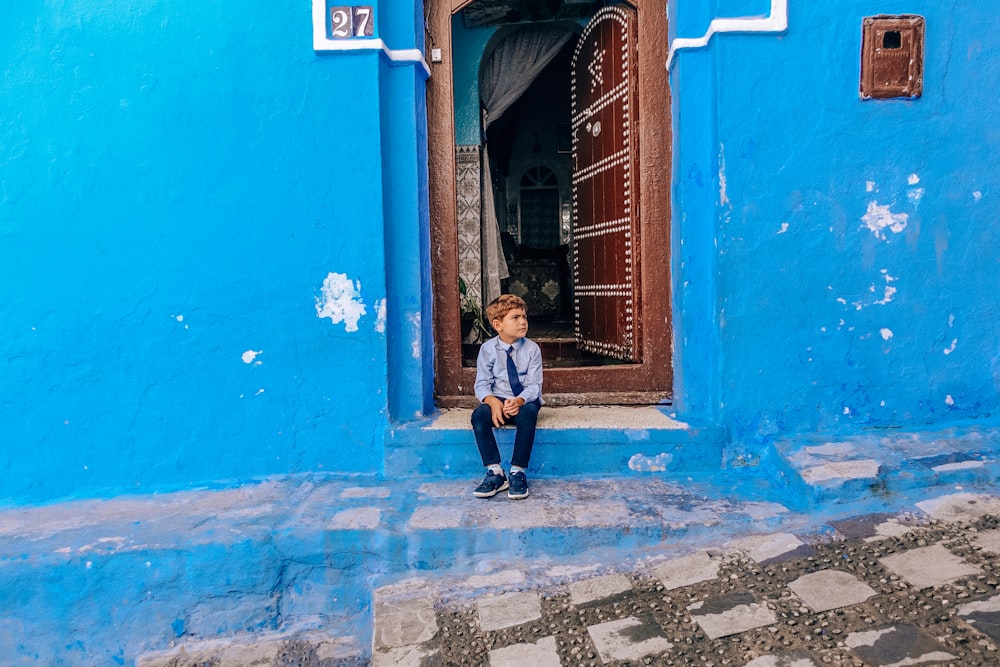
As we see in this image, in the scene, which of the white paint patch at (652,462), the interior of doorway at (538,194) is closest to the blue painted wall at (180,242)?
the white paint patch at (652,462)

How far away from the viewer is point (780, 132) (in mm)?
3475

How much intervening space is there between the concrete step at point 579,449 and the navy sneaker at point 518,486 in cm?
26

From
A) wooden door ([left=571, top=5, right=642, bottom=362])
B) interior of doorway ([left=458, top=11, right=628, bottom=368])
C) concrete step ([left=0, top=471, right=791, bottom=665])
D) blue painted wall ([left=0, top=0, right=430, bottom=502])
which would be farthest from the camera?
interior of doorway ([left=458, top=11, right=628, bottom=368])

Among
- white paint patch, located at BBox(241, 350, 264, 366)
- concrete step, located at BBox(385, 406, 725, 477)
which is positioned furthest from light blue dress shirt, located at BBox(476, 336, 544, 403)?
white paint patch, located at BBox(241, 350, 264, 366)

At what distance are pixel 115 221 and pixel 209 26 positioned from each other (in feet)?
3.67

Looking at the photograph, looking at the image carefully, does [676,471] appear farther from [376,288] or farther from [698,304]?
[376,288]

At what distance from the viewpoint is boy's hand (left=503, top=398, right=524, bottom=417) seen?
3.26 metres

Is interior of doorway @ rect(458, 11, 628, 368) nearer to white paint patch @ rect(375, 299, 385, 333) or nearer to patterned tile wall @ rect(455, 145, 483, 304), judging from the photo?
patterned tile wall @ rect(455, 145, 483, 304)

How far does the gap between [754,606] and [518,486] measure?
1192mm

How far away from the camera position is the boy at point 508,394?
3.23 m

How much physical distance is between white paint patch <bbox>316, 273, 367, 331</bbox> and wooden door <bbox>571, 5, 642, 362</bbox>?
1.61 m

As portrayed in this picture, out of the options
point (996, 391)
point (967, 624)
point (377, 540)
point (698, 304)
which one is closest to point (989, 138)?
point (996, 391)

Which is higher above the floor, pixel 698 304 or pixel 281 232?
pixel 281 232

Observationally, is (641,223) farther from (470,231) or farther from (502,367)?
(470,231)
